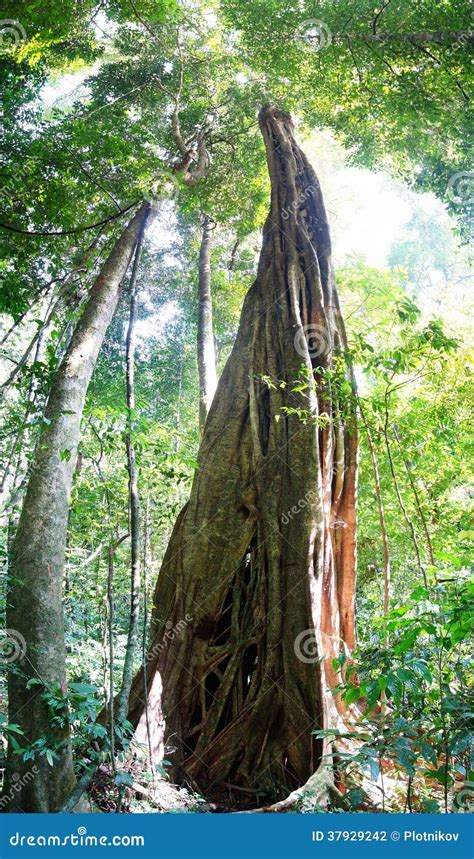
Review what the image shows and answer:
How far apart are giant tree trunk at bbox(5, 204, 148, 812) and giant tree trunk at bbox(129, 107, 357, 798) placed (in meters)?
0.65

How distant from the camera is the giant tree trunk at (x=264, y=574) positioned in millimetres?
3008

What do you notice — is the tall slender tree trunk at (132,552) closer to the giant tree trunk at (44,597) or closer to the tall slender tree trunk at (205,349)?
the giant tree trunk at (44,597)

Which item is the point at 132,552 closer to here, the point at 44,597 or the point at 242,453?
the point at 44,597

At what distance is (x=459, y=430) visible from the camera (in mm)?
4656

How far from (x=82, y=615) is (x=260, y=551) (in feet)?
8.48

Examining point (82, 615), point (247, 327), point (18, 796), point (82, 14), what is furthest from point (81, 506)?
point (82, 14)

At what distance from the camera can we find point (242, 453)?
13.0 ft

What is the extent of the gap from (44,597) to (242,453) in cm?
171

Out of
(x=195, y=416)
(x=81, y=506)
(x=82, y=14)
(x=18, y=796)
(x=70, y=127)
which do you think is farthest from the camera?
(x=195, y=416)

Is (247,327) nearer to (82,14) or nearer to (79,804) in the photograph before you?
(82,14)

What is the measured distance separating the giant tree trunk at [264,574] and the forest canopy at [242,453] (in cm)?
2

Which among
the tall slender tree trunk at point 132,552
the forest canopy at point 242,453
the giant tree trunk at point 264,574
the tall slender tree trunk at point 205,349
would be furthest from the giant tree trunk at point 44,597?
the tall slender tree trunk at point 205,349

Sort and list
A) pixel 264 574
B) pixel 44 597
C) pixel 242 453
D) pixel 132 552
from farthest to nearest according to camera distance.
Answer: pixel 242 453, pixel 264 574, pixel 132 552, pixel 44 597

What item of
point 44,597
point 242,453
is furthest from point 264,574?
point 44,597
